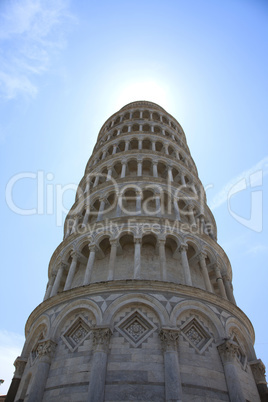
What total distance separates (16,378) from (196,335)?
817cm

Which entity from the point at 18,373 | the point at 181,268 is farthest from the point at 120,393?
the point at 181,268

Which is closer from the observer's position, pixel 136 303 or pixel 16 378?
pixel 136 303

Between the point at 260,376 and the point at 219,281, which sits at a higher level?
the point at 219,281

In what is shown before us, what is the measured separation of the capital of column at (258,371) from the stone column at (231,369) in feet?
5.58

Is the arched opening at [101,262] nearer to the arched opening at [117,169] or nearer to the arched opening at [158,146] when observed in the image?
the arched opening at [117,169]

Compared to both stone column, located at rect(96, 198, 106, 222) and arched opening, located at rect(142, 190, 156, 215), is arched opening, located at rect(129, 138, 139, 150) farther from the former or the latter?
stone column, located at rect(96, 198, 106, 222)

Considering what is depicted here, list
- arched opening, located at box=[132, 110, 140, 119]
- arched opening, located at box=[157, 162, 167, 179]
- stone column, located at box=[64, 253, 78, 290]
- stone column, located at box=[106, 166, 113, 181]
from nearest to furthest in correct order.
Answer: stone column, located at box=[64, 253, 78, 290], stone column, located at box=[106, 166, 113, 181], arched opening, located at box=[157, 162, 167, 179], arched opening, located at box=[132, 110, 140, 119]

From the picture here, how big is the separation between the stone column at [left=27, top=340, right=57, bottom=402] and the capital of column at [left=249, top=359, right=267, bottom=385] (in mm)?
8565

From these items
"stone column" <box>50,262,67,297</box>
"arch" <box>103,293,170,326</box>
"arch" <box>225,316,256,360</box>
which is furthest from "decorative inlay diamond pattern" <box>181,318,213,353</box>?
"stone column" <box>50,262,67,297</box>

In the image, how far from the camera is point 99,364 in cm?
1077

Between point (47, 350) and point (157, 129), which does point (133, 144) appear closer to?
point (157, 129)

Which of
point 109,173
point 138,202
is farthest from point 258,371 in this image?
point 109,173

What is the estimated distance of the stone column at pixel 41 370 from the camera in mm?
11117

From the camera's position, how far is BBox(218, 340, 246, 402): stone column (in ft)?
35.5
